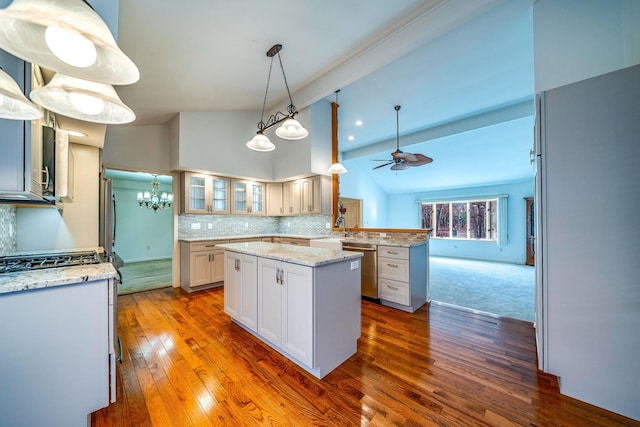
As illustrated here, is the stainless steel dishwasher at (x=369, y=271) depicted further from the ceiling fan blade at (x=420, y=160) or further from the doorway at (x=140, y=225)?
the doorway at (x=140, y=225)

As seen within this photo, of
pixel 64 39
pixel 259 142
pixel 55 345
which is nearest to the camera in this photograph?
pixel 64 39

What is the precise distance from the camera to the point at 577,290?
1.59 meters

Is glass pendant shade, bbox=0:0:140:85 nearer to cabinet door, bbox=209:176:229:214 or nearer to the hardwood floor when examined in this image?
the hardwood floor

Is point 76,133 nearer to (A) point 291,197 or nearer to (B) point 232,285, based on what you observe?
(B) point 232,285

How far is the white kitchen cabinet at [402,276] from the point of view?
125 inches

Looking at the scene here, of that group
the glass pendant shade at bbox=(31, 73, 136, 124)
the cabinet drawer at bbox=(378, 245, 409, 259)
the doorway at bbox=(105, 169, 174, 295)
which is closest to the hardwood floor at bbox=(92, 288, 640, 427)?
the cabinet drawer at bbox=(378, 245, 409, 259)

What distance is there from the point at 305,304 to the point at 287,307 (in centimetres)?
25

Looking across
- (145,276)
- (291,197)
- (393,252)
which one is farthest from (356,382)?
(145,276)

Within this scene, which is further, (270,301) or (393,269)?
(393,269)

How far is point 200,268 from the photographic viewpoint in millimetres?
4121

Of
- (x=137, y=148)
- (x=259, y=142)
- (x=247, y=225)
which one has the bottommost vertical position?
(x=247, y=225)

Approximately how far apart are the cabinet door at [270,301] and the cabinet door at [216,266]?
92.4 inches

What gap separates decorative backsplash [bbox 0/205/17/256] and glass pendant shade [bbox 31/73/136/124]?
176 centimetres

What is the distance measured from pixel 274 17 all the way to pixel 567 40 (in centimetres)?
274
